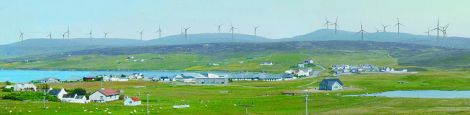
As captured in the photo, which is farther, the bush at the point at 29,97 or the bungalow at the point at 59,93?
the bungalow at the point at 59,93

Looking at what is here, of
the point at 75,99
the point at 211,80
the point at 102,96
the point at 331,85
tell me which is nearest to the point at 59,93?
the point at 75,99

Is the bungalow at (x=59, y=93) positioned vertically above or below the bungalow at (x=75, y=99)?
above

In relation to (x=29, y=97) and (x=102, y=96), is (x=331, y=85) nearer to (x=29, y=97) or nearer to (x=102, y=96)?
(x=102, y=96)

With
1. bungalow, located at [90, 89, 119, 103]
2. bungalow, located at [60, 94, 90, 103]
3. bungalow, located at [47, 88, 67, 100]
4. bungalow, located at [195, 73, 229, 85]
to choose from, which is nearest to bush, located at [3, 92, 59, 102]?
bungalow, located at [60, 94, 90, 103]

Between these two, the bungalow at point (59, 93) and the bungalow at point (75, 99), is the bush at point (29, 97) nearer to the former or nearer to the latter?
the bungalow at point (75, 99)

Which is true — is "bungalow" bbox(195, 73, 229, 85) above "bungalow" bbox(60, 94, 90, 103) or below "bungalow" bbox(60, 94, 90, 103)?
above

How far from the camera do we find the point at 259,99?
88.0 m

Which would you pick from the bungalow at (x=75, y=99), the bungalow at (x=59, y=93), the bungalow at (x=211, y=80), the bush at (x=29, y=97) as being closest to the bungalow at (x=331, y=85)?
the bungalow at (x=211, y=80)

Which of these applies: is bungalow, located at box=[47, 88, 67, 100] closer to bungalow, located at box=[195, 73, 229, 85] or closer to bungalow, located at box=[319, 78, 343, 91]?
bungalow, located at box=[319, 78, 343, 91]

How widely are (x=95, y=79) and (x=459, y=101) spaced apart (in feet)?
284

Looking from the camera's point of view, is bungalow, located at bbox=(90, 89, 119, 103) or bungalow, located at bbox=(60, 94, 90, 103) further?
bungalow, located at bbox=(90, 89, 119, 103)

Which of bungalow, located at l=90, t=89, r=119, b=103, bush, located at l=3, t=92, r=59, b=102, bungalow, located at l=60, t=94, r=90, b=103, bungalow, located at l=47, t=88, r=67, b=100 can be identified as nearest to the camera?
bush, located at l=3, t=92, r=59, b=102

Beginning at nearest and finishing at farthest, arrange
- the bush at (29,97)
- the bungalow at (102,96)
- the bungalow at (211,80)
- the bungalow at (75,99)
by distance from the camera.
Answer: the bush at (29,97), the bungalow at (75,99), the bungalow at (102,96), the bungalow at (211,80)

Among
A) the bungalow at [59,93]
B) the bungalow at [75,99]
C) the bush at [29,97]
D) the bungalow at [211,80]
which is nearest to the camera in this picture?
the bush at [29,97]
